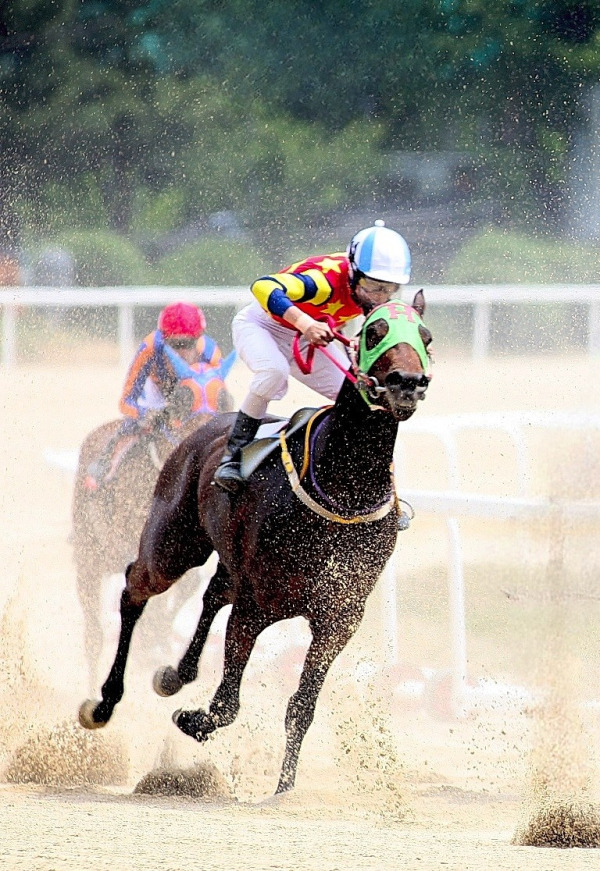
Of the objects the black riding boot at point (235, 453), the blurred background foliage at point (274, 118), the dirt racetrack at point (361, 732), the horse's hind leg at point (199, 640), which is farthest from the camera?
the blurred background foliage at point (274, 118)

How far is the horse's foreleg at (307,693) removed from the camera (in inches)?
185

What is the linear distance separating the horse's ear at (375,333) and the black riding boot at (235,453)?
0.81m

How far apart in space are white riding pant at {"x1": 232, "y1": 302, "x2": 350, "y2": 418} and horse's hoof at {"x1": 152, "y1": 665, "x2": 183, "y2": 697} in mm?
1007

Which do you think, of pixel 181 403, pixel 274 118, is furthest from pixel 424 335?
pixel 274 118

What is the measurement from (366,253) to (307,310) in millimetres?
344

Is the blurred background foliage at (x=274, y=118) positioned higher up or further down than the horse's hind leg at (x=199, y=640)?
higher up

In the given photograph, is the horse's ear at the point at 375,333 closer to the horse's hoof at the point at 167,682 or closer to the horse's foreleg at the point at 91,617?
the horse's hoof at the point at 167,682

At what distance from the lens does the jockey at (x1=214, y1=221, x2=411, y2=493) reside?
4473 mm

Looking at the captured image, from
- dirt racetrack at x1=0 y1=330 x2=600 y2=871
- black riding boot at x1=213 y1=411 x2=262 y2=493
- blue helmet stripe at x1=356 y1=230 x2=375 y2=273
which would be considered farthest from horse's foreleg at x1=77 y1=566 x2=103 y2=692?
blue helmet stripe at x1=356 y1=230 x2=375 y2=273

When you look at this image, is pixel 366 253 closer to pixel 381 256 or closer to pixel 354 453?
pixel 381 256

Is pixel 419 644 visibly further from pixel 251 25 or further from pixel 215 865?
pixel 251 25

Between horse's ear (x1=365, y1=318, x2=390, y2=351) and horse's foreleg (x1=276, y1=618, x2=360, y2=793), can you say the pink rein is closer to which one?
horse's ear (x1=365, y1=318, x2=390, y2=351)

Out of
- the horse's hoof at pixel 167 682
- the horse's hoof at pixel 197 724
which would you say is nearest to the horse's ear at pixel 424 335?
the horse's hoof at pixel 197 724

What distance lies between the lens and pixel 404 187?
1600 cm
